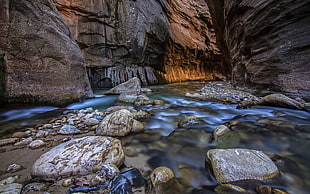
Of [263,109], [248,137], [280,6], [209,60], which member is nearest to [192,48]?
[209,60]

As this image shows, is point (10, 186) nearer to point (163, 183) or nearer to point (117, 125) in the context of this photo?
point (163, 183)

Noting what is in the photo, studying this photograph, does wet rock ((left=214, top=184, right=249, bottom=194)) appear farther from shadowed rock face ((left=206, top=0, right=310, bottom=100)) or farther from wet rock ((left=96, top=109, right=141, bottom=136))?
shadowed rock face ((left=206, top=0, right=310, bottom=100))

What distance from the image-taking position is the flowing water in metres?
1.13

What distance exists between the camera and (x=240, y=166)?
1101 mm

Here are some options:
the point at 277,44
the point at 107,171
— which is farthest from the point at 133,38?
the point at 107,171

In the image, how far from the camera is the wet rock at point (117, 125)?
1940 millimetres

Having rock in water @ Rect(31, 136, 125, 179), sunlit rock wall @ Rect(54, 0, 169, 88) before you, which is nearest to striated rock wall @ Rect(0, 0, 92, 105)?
rock in water @ Rect(31, 136, 125, 179)

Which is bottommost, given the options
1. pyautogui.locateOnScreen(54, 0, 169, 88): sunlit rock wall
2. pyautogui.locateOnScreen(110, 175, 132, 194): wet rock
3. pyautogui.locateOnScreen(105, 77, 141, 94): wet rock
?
pyautogui.locateOnScreen(110, 175, 132, 194): wet rock

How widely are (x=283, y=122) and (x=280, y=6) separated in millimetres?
4152

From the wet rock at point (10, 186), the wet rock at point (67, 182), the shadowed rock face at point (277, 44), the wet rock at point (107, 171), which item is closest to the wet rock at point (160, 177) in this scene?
the wet rock at point (107, 171)

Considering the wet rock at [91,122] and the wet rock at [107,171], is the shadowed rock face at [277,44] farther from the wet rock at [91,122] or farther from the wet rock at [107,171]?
the wet rock at [91,122]

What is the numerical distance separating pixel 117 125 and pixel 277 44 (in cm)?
549

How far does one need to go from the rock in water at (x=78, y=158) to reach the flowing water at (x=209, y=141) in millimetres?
324

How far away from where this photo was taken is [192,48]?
17.8m
